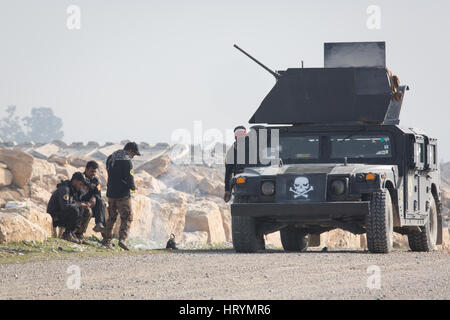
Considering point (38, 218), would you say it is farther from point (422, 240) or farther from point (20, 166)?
point (20, 166)

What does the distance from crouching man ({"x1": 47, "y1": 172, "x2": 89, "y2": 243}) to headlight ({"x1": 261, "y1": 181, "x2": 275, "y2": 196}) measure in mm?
3204

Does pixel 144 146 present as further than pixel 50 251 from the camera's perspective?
Yes

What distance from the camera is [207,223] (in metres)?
26.0

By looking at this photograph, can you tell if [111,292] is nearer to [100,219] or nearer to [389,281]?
[389,281]

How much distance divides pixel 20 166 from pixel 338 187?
45.8ft

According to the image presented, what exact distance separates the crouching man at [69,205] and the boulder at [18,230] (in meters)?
0.50

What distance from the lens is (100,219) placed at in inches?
653

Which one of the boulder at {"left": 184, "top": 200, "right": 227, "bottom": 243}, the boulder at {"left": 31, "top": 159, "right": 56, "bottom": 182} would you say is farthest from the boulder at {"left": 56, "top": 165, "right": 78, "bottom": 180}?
the boulder at {"left": 184, "top": 200, "right": 227, "bottom": 243}

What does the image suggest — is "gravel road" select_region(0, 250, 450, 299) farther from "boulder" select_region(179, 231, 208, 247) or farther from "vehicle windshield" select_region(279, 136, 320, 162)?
"boulder" select_region(179, 231, 208, 247)

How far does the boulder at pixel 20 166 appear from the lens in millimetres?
26234

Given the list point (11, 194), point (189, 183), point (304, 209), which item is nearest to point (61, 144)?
point (189, 183)

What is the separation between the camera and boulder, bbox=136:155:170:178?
4028cm
